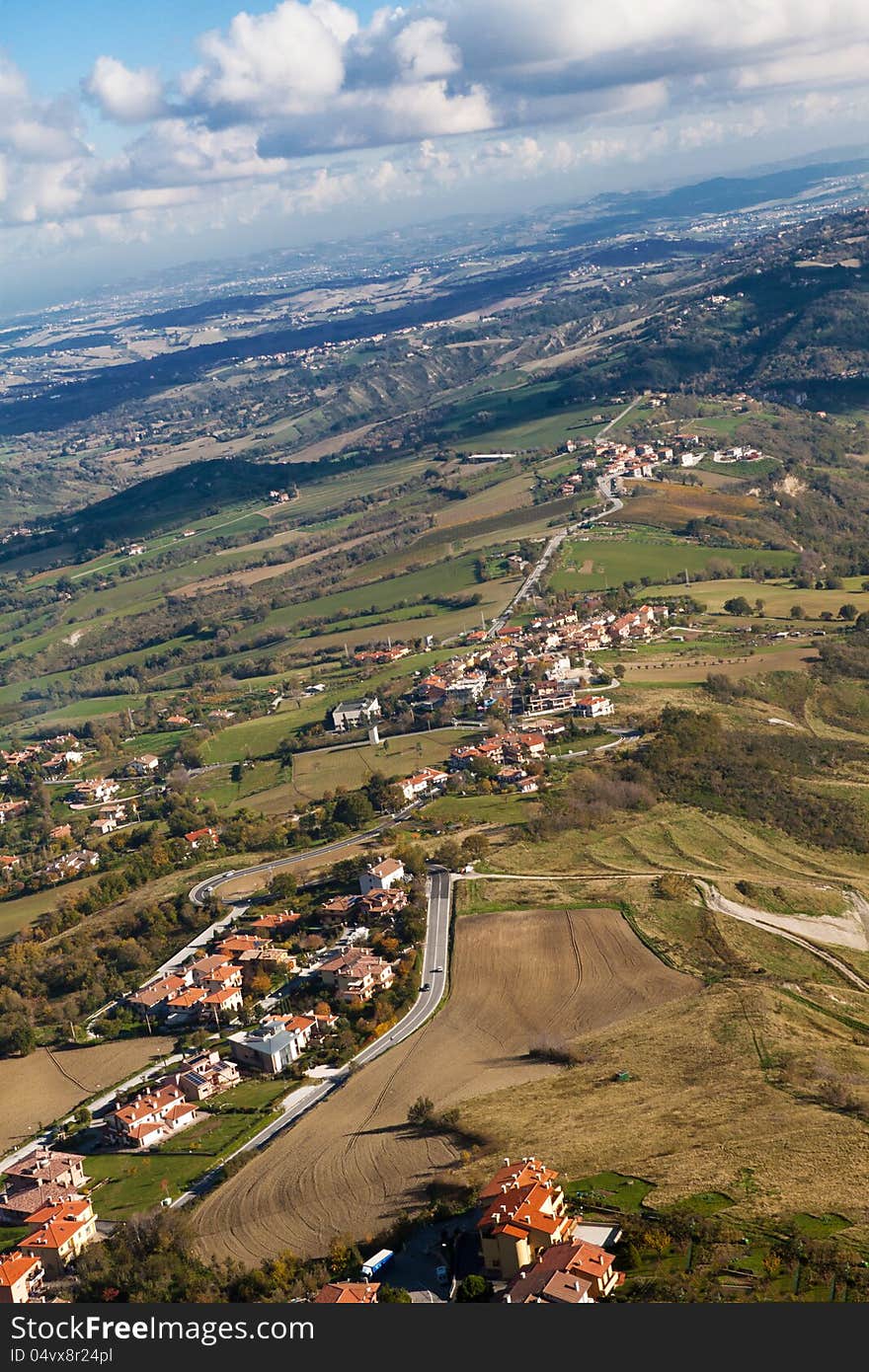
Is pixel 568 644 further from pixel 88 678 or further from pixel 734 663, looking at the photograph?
pixel 88 678

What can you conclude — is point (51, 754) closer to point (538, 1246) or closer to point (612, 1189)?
point (612, 1189)

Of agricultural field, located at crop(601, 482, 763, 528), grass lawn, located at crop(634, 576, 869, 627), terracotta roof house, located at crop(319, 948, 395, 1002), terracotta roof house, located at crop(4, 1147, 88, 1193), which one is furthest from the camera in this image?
agricultural field, located at crop(601, 482, 763, 528)

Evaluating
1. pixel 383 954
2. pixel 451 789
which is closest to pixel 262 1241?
pixel 383 954

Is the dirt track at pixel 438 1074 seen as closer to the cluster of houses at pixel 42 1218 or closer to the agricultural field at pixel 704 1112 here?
the agricultural field at pixel 704 1112

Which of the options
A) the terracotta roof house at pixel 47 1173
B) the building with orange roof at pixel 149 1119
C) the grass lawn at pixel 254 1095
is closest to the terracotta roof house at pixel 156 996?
the grass lawn at pixel 254 1095

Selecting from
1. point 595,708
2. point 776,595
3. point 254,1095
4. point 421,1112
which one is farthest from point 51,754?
point 421,1112

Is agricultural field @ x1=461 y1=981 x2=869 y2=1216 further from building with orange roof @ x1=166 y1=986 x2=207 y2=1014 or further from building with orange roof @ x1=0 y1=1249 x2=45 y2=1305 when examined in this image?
building with orange roof @ x1=166 y1=986 x2=207 y2=1014

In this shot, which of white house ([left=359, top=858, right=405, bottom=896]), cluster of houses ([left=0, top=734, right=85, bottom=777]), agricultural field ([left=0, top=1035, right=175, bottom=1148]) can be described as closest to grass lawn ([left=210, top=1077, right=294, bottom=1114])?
agricultural field ([left=0, top=1035, right=175, bottom=1148])
